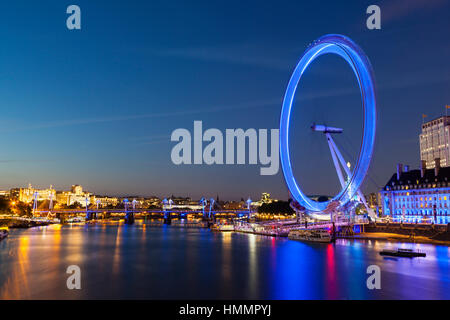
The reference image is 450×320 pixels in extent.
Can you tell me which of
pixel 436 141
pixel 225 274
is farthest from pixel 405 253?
pixel 436 141

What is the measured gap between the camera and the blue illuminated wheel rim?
38.2 meters

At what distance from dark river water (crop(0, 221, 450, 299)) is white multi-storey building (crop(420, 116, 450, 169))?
67.5m

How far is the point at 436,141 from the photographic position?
104375 millimetres

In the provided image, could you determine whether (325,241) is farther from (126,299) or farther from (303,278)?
(126,299)

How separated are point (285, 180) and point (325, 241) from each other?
31.8 feet

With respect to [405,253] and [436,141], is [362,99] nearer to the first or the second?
[405,253]

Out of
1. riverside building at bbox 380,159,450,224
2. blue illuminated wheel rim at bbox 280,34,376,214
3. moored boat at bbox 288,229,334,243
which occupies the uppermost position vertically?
blue illuminated wheel rim at bbox 280,34,376,214

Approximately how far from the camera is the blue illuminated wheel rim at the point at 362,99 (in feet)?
125

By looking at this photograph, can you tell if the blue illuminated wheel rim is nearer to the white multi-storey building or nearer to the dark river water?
the dark river water

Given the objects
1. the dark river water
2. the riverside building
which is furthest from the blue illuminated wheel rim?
the riverside building

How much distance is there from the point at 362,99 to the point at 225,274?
21.0 meters

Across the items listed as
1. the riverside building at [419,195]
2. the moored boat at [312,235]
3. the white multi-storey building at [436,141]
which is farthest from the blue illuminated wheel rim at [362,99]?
the white multi-storey building at [436,141]

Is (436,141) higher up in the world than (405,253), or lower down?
higher up
